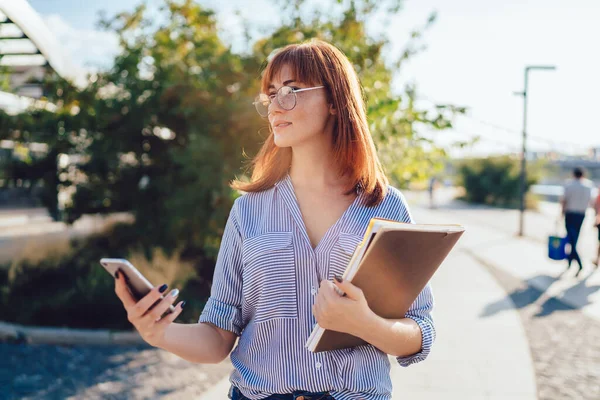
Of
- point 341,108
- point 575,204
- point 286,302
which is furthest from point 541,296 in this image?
point 286,302

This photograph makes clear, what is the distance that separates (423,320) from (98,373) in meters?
4.21

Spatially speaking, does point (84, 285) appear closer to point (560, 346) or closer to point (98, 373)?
point (98, 373)

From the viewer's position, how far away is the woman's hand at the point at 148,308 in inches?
54.1

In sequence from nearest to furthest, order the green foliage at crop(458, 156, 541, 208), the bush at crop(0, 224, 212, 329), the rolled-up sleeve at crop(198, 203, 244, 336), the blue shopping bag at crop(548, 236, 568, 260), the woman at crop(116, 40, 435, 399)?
the woman at crop(116, 40, 435, 399) < the rolled-up sleeve at crop(198, 203, 244, 336) < the bush at crop(0, 224, 212, 329) < the blue shopping bag at crop(548, 236, 568, 260) < the green foliage at crop(458, 156, 541, 208)

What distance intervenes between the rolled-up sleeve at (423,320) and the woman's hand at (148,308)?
69 cm

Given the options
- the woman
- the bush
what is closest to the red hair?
the woman

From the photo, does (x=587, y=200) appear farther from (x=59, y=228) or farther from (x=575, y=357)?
(x=59, y=228)

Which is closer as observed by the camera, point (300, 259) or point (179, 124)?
point (300, 259)

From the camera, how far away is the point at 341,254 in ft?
5.20

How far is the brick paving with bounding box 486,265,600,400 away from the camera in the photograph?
4.59 metres

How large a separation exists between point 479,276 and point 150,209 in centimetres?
573

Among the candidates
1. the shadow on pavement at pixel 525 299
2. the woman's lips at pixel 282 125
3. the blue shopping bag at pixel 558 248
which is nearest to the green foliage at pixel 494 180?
the blue shopping bag at pixel 558 248

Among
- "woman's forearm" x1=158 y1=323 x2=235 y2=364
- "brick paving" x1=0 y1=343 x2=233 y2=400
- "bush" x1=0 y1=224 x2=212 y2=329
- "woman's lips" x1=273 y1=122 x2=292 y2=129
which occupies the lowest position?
"brick paving" x1=0 y1=343 x2=233 y2=400

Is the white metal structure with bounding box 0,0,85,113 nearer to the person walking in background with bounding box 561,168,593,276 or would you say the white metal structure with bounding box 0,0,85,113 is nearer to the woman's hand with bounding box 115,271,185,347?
the woman's hand with bounding box 115,271,185,347
